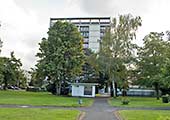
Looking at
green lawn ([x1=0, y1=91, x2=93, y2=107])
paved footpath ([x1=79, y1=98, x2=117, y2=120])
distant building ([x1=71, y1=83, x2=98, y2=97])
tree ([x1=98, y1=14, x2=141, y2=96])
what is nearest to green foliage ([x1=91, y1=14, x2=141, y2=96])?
tree ([x1=98, y1=14, x2=141, y2=96])

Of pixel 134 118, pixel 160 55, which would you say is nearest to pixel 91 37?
pixel 160 55

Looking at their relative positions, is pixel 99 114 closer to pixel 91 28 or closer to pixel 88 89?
pixel 88 89

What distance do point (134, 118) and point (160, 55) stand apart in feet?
130

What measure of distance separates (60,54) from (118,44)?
11042mm

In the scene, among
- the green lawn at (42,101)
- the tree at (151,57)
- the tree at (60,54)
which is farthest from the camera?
the tree at (60,54)

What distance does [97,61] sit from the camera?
6316 cm

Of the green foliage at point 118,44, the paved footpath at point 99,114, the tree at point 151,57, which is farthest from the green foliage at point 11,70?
the paved footpath at point 99,114

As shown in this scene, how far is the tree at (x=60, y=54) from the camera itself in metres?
62.2

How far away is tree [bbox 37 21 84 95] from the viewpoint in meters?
62.2

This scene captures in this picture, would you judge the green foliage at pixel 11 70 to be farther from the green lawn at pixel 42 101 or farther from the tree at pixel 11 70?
the green lawn at pixel 42 101

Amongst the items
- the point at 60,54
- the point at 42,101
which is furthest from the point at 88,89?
the point at 42,101

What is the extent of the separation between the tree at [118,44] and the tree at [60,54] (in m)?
5.97

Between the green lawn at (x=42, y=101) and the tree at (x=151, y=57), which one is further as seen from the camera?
the tree at (x=151, y=57)

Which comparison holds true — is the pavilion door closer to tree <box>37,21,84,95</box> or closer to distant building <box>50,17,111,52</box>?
tree <box>37,21,84,95</box>
